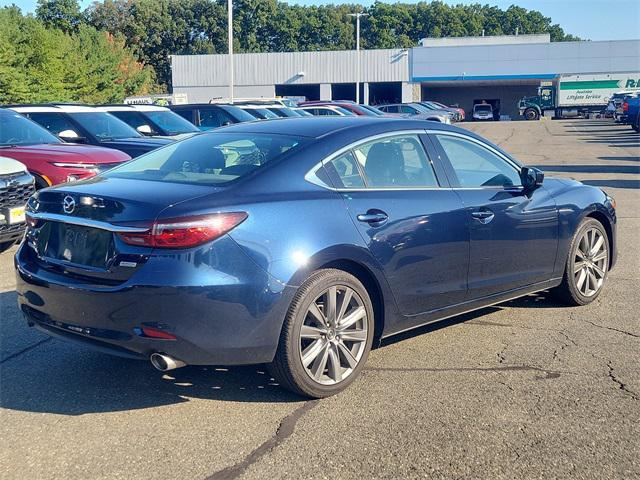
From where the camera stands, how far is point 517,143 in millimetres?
31484

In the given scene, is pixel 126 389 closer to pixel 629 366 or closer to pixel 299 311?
pixel 299 311

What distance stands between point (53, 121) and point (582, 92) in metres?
57.4

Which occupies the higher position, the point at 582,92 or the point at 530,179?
the point at 582,92

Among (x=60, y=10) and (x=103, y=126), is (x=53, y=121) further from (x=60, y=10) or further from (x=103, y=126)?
(x=60, y=10)

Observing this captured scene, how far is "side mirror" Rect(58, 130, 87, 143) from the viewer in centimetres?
1138

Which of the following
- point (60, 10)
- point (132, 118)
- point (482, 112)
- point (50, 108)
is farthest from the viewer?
point (60, 10)

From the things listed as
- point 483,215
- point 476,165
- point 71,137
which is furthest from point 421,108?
Result: point 483,215

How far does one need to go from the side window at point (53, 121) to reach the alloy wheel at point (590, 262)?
849 cm

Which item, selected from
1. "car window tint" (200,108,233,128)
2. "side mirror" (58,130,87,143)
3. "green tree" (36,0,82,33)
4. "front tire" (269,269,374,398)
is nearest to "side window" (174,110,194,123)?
"car window tint" (200,108,233,128)

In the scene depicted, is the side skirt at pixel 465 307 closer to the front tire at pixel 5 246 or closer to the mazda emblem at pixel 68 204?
the mazda emblem at pixel 68 204

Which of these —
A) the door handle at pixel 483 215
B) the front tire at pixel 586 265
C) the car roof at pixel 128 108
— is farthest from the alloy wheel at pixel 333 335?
the car roof at pixel 128 108

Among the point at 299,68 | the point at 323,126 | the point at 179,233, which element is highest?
the point at 299,68

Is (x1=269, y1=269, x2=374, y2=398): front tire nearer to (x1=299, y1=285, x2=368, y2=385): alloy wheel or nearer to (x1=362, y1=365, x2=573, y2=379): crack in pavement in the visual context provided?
(x1=299, y1=285, x2=368, y2=385): alloy wheel

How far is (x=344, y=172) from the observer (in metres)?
4.85
